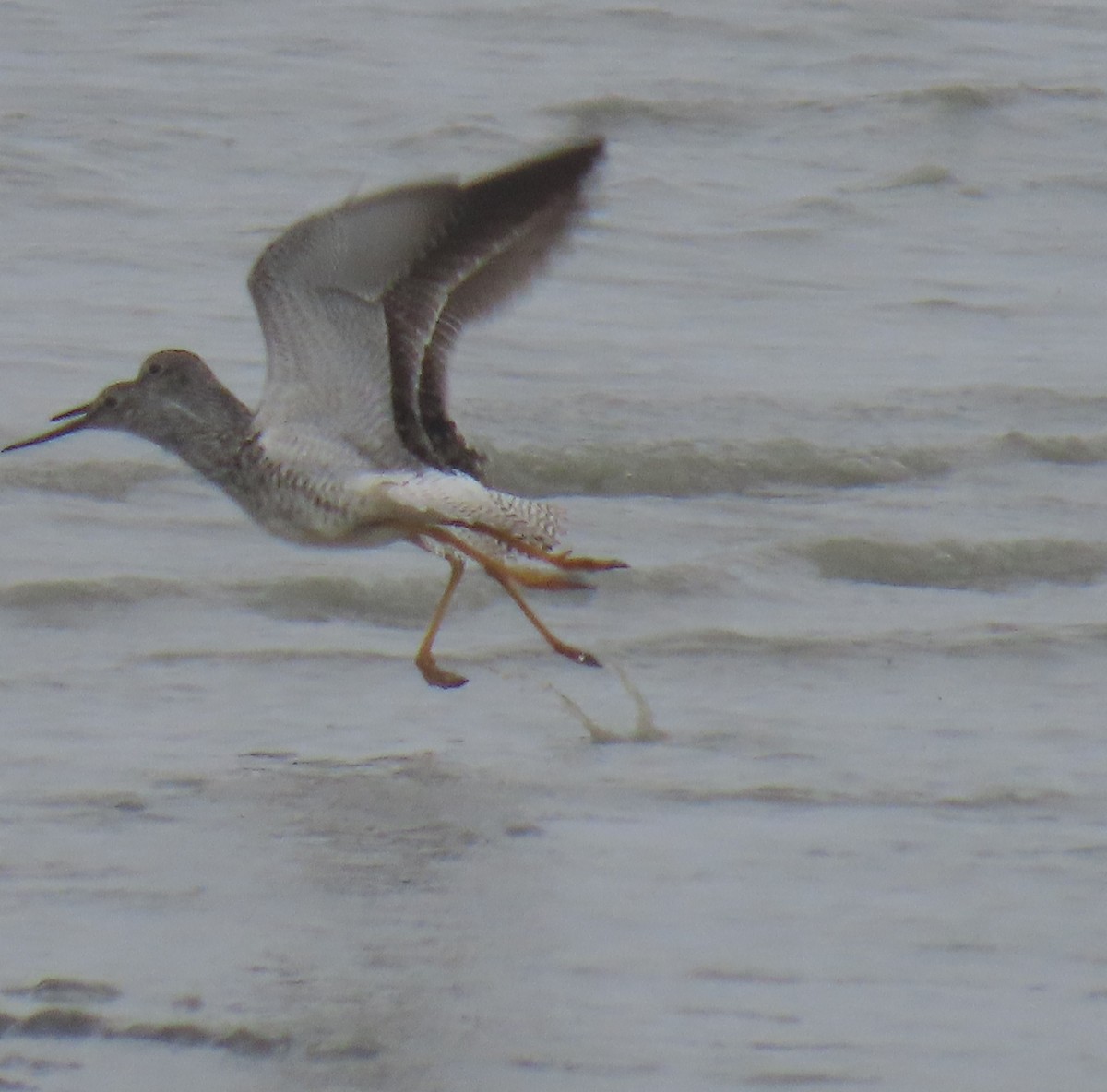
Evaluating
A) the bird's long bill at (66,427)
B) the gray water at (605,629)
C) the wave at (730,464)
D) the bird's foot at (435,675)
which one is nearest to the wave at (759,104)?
the gray water at (605,629)

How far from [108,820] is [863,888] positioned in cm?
149

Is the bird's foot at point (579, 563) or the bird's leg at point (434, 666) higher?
the bird's foot at point (579, 563)

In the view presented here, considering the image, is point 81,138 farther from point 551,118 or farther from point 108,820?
point 108,820

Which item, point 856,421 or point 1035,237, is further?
point 1035,237

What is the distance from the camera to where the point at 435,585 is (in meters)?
7.41

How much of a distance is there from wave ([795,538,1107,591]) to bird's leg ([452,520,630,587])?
1205 mm

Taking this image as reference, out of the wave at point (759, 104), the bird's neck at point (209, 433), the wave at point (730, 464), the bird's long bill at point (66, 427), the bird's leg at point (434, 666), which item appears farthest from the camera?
the wave at point (759, 104)

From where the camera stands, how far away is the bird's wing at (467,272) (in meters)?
6.59

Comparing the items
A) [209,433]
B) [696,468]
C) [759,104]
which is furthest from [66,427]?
[759,104]

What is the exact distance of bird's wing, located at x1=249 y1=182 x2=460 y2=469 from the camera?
A: 249 inches

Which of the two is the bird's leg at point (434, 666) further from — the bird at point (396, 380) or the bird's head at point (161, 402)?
the bird's head at point (161, 402)

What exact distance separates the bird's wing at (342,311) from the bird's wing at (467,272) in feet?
0.13

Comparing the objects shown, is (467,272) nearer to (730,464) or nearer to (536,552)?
(536,552)

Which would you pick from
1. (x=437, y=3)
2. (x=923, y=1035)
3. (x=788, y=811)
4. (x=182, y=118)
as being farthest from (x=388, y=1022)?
(x=437, y=3)
